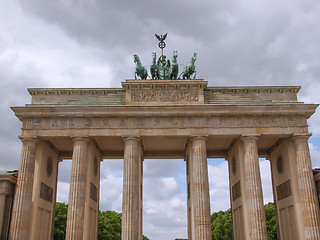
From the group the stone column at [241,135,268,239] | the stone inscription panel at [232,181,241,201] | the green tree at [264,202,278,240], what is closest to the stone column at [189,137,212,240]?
the stone column at [241,135,268,239]

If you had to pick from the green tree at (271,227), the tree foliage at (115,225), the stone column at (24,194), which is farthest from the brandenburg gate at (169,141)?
the green tree at (271,227)

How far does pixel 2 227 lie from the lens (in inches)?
1216

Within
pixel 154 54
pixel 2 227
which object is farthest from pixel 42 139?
pixel 154 54

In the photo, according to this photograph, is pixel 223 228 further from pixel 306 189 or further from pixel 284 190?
pixel 306 189

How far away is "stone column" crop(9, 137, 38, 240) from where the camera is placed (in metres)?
29.6

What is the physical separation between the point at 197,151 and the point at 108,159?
13.1 m

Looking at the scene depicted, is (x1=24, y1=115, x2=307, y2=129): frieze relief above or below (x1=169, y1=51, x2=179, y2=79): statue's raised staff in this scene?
below

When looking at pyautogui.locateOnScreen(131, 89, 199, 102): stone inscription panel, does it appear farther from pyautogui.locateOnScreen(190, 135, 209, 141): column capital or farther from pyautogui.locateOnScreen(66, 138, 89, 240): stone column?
pyautogui.locateOnScreen(66, 138, 89, 240): stone column

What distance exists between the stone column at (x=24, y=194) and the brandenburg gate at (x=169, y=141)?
0.08 metres

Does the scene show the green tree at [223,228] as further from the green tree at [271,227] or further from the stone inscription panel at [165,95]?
the stone inscription panel at [165,95]

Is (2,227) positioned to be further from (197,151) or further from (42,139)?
(197,151)

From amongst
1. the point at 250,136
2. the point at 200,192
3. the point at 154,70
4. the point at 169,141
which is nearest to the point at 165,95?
the point at 154,70

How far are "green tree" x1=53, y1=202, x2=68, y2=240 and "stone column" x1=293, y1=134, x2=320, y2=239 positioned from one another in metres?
43.6

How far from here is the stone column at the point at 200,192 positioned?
97.0ft
